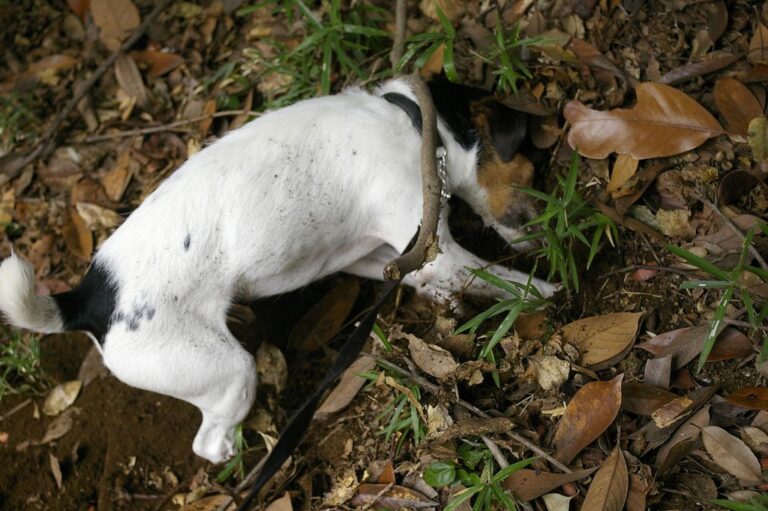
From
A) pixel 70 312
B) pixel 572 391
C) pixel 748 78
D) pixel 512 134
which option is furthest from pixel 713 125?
pixel 70 312

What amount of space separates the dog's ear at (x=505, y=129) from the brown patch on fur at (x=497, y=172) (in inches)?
1.0

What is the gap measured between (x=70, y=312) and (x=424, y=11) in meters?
2.60

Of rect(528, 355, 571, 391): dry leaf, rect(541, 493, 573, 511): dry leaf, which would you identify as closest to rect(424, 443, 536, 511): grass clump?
rect(541, 493, 573, 511): dry leaf

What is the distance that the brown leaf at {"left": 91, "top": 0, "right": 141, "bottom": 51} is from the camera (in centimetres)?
465

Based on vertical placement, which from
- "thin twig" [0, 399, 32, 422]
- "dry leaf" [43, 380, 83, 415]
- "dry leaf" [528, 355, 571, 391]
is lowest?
"thin twig" [0, 399, 32, 422]

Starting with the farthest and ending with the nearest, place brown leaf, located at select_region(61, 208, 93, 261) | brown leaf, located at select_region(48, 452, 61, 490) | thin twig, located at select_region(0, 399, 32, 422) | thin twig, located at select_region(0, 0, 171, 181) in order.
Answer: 1. thin twig, located at select_region(0, 0, 171, 181)
2. brown leaf, located at select_region(61, 208, 93, 261)
3. thin twig, located at select_region(0, 399, 32, 422)
4. brown leaf, located at select_region(48, 452, 61, 490)

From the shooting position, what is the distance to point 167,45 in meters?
4.64

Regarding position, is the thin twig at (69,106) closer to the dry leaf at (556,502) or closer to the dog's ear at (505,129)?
the dog's ear at (505,129)

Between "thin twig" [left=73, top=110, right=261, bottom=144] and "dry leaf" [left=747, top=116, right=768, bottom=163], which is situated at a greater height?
"dry leaf" [left=747, top=116, right=768, bottom=163]

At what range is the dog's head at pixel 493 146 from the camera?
3166 mm

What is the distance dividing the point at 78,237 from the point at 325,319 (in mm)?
1712

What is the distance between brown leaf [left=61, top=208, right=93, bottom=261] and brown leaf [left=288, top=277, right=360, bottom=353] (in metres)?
1.45

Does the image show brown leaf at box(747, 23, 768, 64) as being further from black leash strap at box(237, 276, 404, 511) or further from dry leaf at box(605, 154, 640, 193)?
black leash strap at box(237, 276, 404, 511)

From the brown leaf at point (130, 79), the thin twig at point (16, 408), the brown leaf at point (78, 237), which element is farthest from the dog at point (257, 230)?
the brown leaf at point (130, 79)
